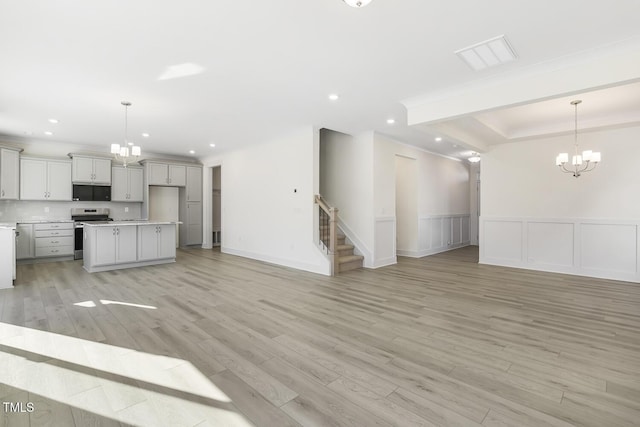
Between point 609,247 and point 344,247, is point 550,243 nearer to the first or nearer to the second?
point 609,247

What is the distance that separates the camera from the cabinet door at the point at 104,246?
571cm

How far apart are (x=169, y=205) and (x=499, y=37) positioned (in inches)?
364

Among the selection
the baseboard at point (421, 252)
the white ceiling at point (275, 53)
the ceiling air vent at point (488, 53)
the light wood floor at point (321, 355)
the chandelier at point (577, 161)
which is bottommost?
the light wood floor at point (321, 355)

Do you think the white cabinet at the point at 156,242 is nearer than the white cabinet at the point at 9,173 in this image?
Yes

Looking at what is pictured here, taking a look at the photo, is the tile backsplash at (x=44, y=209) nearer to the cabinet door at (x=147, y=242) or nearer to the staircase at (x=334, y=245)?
the cabinet door at (x=147, y=242)

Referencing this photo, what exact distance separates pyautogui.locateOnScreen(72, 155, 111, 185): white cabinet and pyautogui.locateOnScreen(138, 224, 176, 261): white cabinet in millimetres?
2658

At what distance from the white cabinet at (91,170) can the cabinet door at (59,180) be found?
6.7 inches

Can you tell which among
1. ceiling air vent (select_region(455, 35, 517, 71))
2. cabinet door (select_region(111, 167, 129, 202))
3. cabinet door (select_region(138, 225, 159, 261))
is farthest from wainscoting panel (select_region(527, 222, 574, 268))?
cabinet door (select_region(111, 167, 129, 202))

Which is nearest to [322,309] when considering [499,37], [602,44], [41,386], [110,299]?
[41,386]

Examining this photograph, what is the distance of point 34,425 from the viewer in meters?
1.68

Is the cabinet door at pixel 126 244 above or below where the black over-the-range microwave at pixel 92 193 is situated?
below

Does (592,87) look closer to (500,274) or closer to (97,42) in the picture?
(500,274)

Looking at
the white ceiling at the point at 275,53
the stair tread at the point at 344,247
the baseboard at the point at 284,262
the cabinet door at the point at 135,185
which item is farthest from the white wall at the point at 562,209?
the cabinet door at the point at 135,185

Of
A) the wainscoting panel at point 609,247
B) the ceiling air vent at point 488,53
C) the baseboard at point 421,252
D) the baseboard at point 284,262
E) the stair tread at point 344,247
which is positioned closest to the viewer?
the ceiling air vent at point 488,53
